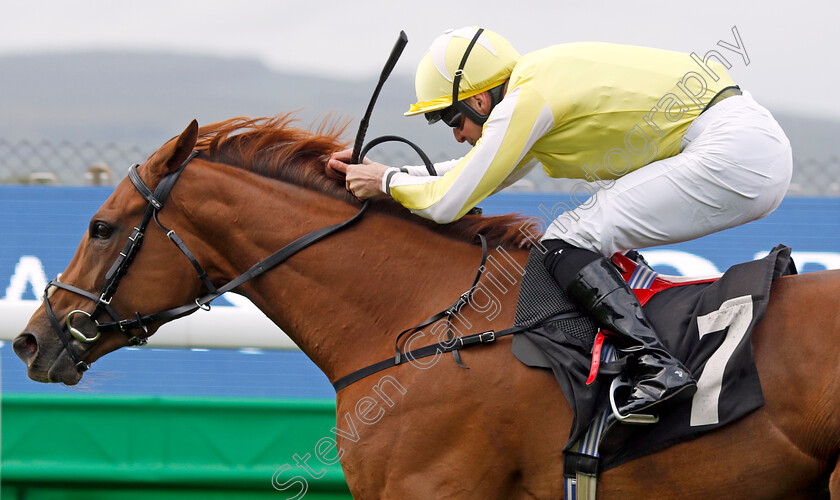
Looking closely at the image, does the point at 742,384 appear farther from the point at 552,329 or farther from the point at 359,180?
the point at 359,180

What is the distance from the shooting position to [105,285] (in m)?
2.43

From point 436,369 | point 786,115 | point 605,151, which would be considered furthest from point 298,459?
point 786,115

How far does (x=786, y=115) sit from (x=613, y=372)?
97.9 inches

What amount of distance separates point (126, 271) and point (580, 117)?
1460mm

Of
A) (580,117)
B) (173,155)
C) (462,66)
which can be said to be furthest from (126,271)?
(580,117)

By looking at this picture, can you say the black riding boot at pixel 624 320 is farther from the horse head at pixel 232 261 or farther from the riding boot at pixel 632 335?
the horse head at pixel 232 261

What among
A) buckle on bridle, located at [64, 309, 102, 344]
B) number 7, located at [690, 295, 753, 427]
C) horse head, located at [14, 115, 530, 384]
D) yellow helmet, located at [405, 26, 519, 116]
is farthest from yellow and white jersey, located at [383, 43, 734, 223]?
buckle on bridle, located at [64, 309, 102, 344]

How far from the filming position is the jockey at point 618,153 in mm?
2172

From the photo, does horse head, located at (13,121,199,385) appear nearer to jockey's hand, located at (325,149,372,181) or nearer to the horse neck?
the horse neck

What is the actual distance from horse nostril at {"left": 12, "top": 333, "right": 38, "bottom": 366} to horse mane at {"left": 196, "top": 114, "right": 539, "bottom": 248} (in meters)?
0.81

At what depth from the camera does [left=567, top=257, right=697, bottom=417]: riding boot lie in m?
1.97

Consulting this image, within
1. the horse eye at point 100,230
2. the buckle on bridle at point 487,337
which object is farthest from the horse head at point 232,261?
the buckle on bridle at point 487,337

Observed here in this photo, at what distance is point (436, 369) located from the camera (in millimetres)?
2230

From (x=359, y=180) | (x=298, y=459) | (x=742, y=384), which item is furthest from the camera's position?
(x=298, y=459)
